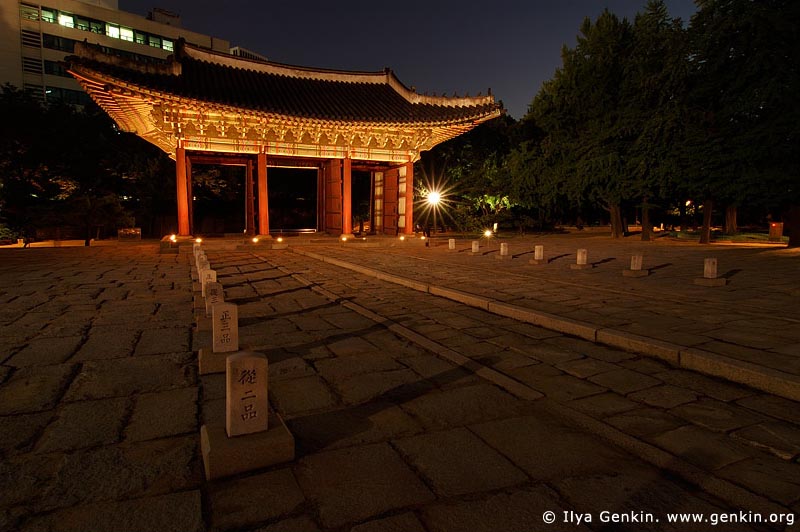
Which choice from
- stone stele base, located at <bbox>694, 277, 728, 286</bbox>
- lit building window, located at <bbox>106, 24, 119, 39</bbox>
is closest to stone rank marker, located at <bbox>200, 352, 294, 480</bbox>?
stone stele base, located at <bbox>694, 277, 728, 286</bbox>

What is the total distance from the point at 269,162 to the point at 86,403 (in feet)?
58.8

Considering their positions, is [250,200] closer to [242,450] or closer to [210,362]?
[210,362]

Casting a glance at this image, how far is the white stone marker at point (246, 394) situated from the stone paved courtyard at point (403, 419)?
10.7 inches

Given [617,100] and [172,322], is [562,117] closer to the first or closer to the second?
[617,100]

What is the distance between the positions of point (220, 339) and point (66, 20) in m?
57.5

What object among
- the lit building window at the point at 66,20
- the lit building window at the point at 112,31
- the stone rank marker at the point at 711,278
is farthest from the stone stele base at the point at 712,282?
the lit building window at the point at 112,31

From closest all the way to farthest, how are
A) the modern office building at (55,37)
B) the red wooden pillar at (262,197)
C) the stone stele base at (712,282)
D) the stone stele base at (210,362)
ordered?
the stone stele base at (210,362), the stone stele base at (712,282), the red wooden pillar at (262,197), the modern office building at (55,37)

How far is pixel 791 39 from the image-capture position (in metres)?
14.7

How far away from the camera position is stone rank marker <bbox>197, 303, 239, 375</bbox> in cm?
383

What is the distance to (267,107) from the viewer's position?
1636 centimetres

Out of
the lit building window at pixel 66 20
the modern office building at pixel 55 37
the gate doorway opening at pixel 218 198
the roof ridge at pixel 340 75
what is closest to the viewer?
the roof ridge at pixel 340 75

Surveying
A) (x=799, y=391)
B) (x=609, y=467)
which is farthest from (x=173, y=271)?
(x=799, y=391)

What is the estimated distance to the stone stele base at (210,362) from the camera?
3.82 m

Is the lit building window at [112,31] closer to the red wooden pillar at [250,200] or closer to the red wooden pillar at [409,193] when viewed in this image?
the red wooden pillar at [250,200]
